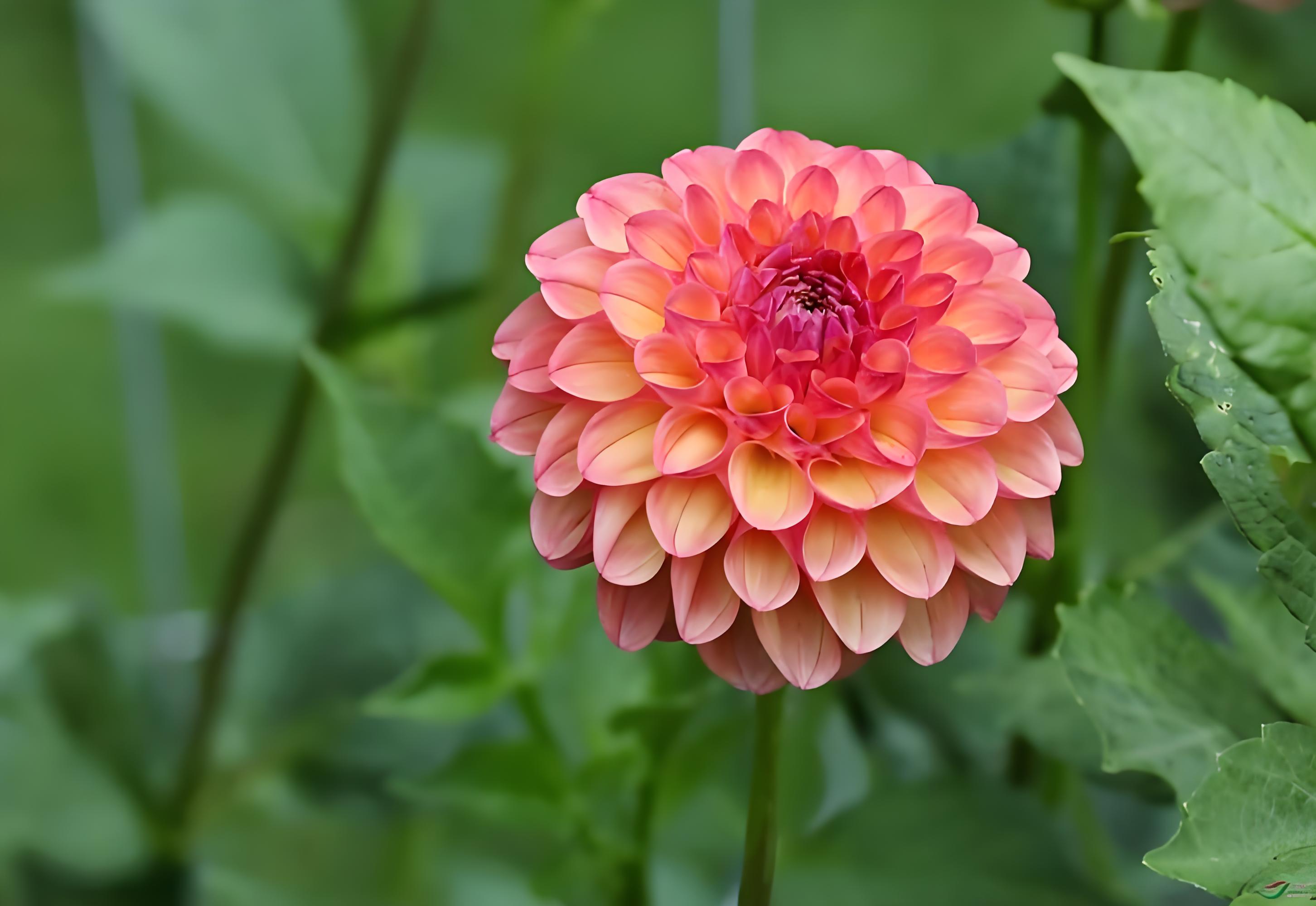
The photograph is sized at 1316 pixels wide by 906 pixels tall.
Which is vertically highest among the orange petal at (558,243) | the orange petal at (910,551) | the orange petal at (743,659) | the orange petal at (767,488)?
the orange petal at (558,243)

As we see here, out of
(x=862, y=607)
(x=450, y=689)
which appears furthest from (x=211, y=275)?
(x=862, y=607)

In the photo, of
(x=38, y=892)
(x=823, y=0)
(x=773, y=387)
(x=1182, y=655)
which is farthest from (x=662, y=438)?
(x=823, y=0)

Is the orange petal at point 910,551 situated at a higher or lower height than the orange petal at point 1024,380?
lower

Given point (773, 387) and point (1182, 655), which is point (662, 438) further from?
point (1182, 655)

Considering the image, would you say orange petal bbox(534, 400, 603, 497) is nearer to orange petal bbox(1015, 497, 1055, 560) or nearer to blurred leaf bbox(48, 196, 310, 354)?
orange petal bbox(1015, 497, 1055, 560)

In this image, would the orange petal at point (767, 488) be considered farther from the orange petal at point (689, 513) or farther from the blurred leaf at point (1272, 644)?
the blurred leaf at point (1272, 644)

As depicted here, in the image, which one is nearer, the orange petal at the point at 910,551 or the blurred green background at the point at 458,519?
the orange petal at the point at 910,551

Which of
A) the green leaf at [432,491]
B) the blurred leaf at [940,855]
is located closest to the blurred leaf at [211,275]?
the green leaf at [432,491]

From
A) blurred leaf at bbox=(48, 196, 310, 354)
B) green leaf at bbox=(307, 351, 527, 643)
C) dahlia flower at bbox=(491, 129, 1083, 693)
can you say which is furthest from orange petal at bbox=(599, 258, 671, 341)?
blurred leaf at bbox=(48, 196, 310, 354)
